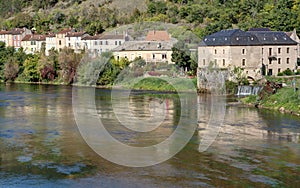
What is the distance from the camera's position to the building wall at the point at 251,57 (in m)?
39.4

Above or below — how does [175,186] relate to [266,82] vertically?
below

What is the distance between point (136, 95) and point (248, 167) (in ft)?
69.6

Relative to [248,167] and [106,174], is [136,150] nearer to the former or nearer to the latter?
[106,174]

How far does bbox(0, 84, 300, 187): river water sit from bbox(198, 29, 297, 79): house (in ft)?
35.3

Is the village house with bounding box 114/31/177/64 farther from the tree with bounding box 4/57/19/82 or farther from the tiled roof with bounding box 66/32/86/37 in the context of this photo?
the tree with bounding box 4/57/19/82

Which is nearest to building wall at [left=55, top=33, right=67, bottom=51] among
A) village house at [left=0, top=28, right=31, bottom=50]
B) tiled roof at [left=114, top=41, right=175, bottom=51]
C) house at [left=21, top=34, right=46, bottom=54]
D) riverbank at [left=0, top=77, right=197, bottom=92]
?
house at [left=21, top=34, right=46, bottom=54]

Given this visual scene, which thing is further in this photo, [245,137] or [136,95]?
[136,95]

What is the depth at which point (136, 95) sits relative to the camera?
→ 37.6 m

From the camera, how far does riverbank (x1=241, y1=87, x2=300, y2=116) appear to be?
28.1m

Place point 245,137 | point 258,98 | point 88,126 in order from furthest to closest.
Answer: point 258,98 → point 88,126 → point 245,137

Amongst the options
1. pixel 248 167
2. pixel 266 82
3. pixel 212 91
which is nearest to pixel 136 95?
pixel 212 91

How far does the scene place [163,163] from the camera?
17641 millimetres

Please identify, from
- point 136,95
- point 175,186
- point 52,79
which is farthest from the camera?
point 52,79

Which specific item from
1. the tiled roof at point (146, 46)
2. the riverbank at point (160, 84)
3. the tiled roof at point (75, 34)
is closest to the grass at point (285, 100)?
the riverbank at point (160, 84)
